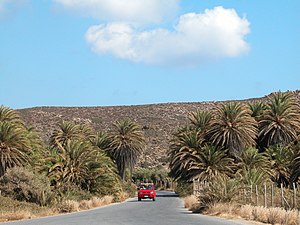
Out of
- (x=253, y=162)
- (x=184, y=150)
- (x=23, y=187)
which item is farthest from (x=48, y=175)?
(x=253, y=162)

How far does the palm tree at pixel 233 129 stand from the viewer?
191ft

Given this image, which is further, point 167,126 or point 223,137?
point 167,126

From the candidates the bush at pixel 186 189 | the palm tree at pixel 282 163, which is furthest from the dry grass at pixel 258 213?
the bush at pixel 186 189

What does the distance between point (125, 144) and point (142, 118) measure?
5470 centimetres

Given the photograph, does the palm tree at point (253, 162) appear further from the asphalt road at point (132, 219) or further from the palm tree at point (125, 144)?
the asphalt road at point (132, 219)

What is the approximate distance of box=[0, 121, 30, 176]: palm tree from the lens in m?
49.0

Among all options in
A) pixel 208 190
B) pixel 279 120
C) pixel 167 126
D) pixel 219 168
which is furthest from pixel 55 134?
pixel 167 126

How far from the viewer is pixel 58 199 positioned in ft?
153

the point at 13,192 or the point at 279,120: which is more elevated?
the point at 279,120

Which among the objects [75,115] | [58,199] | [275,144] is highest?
[75,115]

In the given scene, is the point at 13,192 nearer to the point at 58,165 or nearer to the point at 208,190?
the point at 58,165

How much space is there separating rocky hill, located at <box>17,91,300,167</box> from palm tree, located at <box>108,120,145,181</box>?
40.2 m

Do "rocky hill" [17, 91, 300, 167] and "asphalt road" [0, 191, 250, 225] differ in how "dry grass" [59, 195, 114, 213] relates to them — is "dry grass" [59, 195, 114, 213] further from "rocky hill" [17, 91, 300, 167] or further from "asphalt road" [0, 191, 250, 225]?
"rocky hill" [17, 91, 300, 167]

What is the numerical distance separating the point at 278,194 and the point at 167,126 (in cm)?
8426
